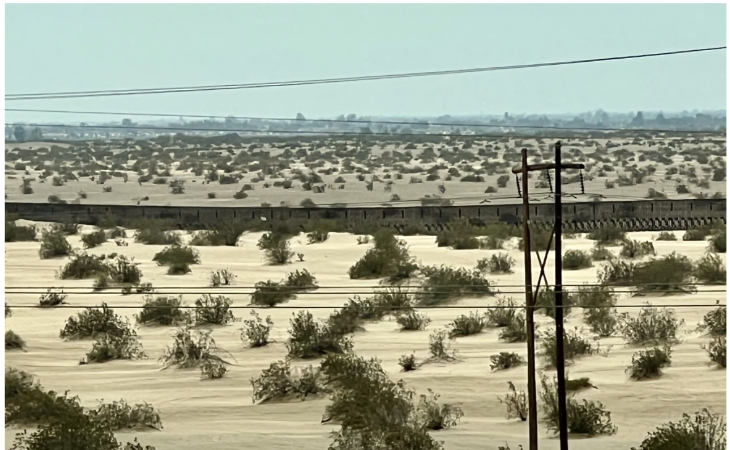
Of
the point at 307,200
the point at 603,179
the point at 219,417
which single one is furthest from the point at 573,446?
the point at 603,179

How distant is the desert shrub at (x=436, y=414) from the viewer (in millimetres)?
27984

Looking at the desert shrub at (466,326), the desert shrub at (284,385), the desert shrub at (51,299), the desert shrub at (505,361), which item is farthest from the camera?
the desert shrub at (51,299)

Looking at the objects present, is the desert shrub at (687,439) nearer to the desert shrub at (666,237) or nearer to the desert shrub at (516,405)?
the desert shrub at (516,405)

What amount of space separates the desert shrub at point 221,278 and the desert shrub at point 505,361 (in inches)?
636

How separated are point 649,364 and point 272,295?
15300 millimetres

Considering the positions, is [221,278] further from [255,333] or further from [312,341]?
[312,341]

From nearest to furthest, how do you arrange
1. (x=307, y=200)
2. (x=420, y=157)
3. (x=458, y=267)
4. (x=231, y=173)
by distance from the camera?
(x=458, y=267) < (x=307, y=200) < (x=231, y=173) < (x=420, y=157)

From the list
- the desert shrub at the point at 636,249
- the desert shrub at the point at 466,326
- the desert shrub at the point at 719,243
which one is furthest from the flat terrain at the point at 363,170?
the desert shrub at the point at 466,326

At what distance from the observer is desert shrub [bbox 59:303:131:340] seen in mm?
39250

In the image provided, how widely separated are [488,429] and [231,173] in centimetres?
8352

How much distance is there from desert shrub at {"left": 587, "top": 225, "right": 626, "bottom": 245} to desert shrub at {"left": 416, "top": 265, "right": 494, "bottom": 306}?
9325 mm

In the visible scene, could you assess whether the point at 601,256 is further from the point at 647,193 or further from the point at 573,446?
the point at 647,193

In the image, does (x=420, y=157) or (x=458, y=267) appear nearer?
(x=458, y=267)

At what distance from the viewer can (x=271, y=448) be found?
26.8 meters
